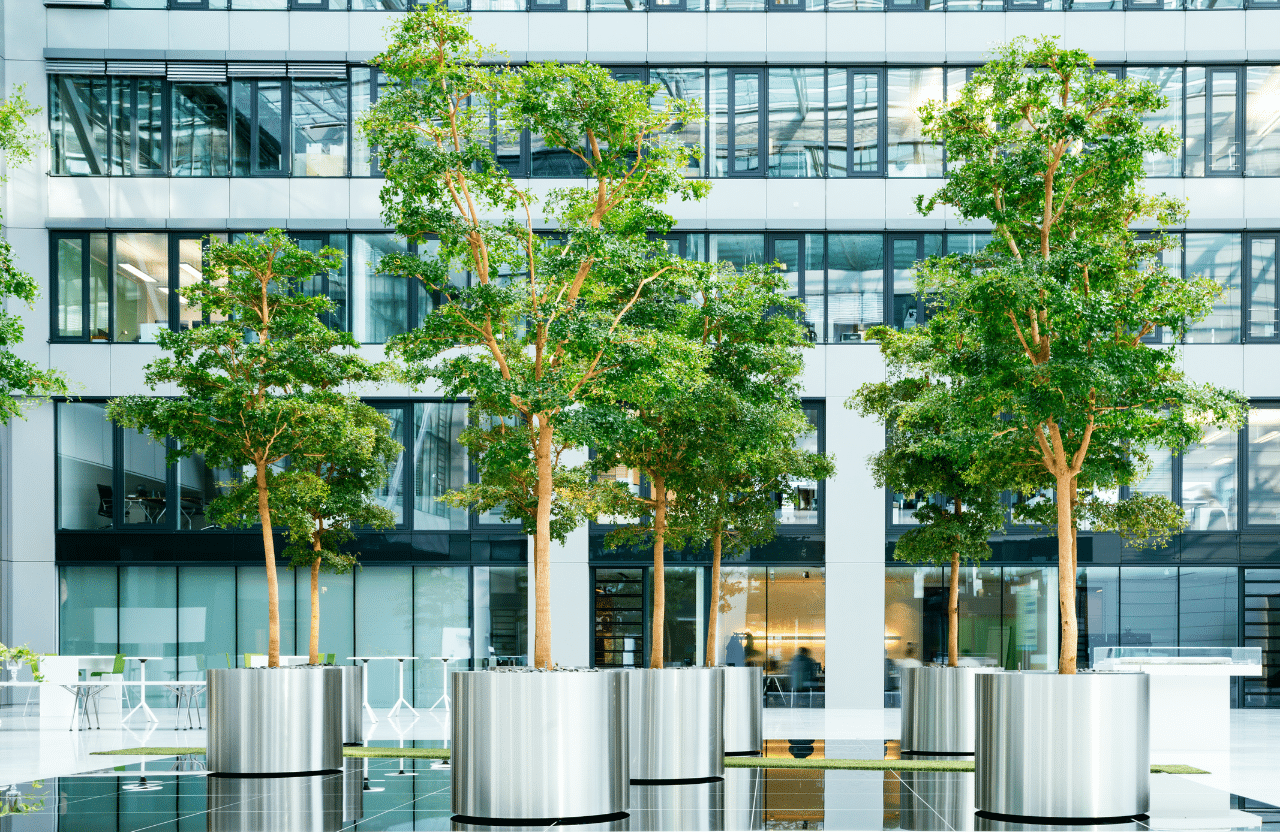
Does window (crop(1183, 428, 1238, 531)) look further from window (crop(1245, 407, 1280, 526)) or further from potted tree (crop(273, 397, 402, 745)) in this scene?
potted tree (crop(273, 397, 402, 745))

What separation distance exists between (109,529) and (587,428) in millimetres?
19301

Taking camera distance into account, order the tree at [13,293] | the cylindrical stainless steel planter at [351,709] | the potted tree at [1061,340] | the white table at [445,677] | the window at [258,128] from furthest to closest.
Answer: the window at [258,128]
the white table at [445,677]
the cylindrical stainless steel planter at [351,709]
the tree at [13,293]
the potted tree at [1061,340]

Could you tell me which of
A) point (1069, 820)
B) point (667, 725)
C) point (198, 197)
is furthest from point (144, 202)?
point (1069, 820)

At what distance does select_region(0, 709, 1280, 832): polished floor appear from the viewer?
1090 cm

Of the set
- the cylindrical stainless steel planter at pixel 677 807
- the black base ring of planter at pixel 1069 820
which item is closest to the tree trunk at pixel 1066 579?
the black base ring of planter at pixel 1069 820

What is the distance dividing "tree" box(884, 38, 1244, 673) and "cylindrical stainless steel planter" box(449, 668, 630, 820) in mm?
4810

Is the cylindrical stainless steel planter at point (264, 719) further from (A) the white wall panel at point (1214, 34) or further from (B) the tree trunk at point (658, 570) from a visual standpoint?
(A) the white wall panel at point (1214, 34)

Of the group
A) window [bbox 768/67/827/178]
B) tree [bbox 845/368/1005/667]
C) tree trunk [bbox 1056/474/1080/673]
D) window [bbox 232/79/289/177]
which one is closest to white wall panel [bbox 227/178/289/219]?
window [bbox 232/79/289/177]

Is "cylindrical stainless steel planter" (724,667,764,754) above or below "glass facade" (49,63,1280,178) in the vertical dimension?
below

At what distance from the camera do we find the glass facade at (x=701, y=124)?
1088 inches

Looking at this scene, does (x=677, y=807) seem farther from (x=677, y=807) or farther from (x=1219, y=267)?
(x=1219, y=267)

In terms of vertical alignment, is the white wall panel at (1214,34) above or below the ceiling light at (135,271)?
above

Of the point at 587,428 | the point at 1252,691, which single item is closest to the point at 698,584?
the point at 1252,691

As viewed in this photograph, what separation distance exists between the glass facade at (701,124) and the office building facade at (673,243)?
6cm
